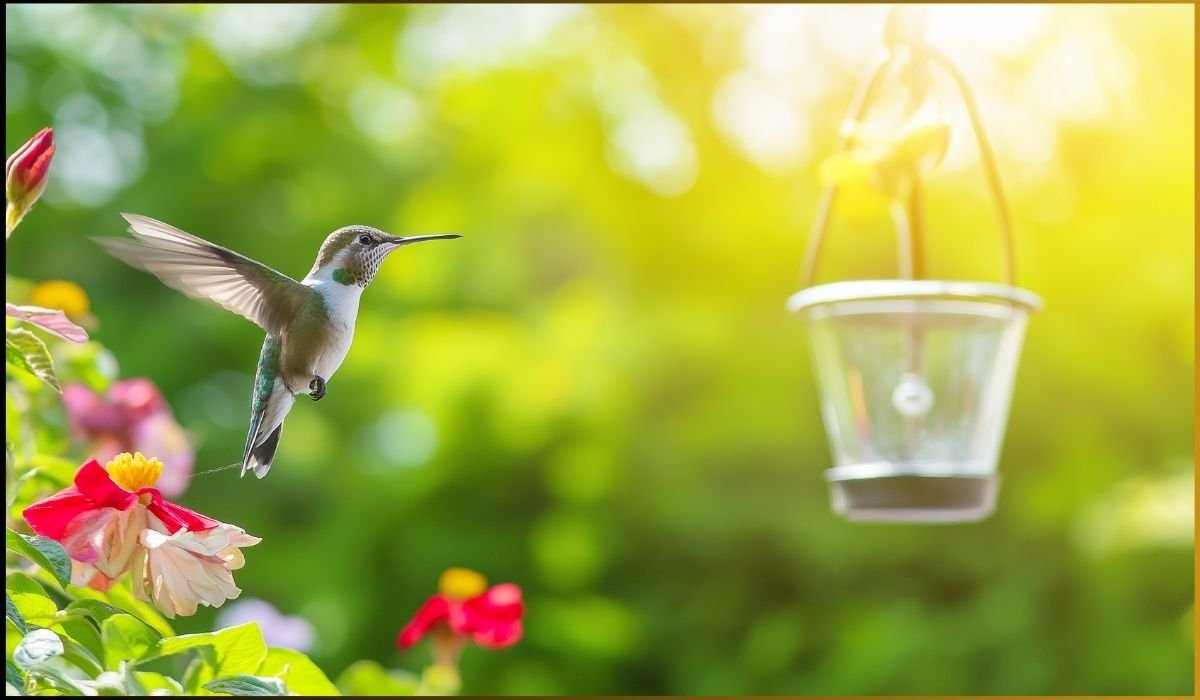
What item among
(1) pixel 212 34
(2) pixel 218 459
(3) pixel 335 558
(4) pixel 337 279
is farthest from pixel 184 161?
(4) pixel 337 279

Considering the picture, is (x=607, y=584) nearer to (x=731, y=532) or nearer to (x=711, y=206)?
(x=731, y=532)

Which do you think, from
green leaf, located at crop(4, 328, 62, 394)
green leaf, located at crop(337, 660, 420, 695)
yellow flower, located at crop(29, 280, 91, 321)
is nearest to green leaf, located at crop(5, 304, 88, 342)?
green leaf, located at crop(4, 328, 62, 394)

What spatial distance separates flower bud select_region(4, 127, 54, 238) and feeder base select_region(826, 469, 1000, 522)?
106cm

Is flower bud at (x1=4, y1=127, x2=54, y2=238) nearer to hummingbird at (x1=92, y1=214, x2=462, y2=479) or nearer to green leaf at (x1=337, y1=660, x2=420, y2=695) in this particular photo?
hummingbird at (x1=92, y1=214, x2=462, y2=479)

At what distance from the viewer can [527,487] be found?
4695 millimetres

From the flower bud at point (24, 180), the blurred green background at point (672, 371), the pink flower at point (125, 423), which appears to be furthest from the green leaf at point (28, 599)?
the blurred green background at point (672, 371)

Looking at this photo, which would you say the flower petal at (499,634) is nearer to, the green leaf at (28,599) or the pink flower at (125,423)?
the pink flower at (125,423)

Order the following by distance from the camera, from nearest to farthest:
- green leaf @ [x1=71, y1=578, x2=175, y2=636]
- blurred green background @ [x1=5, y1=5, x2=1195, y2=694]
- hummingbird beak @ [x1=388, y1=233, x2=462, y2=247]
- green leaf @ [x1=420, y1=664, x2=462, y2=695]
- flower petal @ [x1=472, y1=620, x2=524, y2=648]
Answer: hummingbird beak @ [x1=388, y1=233, x2=462, y2=247] < green leaf @ [x1=71, y1=578, x2=175, y2=636] < flower petal @ [x1=472, y1=620, x2=524, y2=648] < green leaf @ [x1=420, y1=664, x2=462, y2=695] < blurred green background @ [x1=5, y1=5, x2=1195, y2=694]

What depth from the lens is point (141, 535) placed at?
76 cm

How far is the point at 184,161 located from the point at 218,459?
131 centimetres

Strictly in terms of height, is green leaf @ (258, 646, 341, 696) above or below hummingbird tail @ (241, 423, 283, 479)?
below

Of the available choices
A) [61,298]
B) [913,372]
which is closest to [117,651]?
[61,298]

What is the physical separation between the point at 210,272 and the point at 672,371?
3.96 m

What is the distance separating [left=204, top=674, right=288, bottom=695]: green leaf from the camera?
729 millimetres
